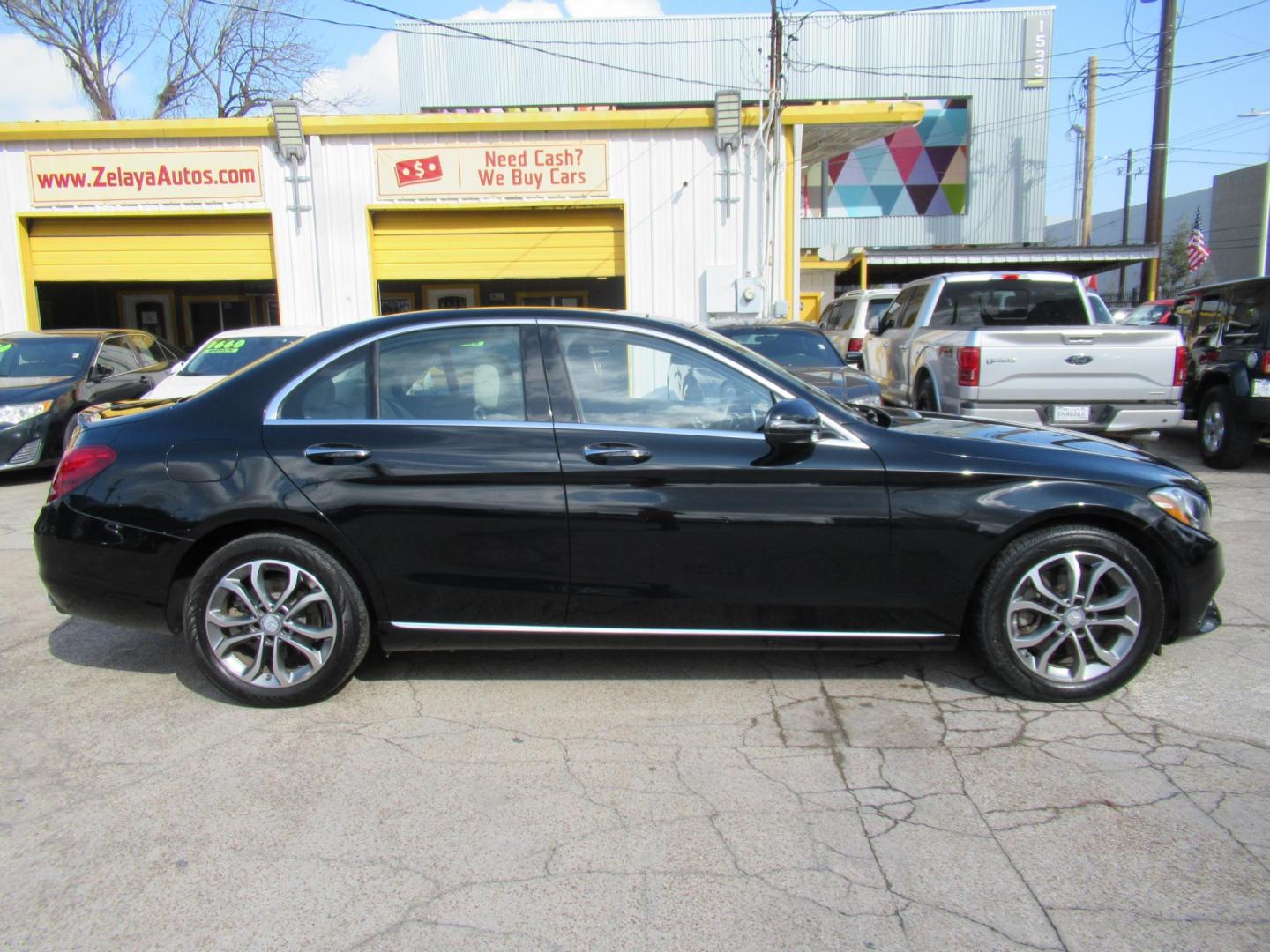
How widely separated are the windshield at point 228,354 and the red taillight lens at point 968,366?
6778 mm

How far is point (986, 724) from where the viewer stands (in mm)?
3697

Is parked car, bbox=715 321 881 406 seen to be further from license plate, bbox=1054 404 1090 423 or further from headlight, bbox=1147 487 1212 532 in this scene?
headlight, bbox=1147 487 1212 532

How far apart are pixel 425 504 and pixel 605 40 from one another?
32591 millimetres

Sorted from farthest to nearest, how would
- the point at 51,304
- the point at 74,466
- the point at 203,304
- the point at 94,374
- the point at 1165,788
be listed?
1. the point at 203,304
2. the point at 51,304
3. the point at 94,374
4. the point at 74,466
5. the point at 1165,788

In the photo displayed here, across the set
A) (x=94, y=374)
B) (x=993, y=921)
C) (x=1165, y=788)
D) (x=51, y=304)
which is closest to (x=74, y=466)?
(x=993, y=921)

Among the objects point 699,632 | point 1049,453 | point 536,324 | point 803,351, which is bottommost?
point 699,632

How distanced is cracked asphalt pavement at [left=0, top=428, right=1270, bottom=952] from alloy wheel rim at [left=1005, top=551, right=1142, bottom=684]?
19 cm

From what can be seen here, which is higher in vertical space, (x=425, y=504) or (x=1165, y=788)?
(x=425, y=504)

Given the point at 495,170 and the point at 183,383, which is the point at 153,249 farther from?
the point at 183,383

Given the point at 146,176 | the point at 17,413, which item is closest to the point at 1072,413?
the point at 17,413

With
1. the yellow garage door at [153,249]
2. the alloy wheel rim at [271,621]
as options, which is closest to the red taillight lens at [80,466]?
the alloy wheel rim at [271,621]

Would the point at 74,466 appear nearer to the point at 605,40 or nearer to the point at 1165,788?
the point at 1165,788

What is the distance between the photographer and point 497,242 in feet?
48.8

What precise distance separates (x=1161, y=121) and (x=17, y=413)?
24.6 m
